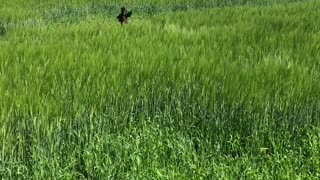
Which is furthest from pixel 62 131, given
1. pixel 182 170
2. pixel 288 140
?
pixel 288 140

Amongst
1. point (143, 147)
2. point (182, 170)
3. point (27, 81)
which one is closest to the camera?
point (182, 170)

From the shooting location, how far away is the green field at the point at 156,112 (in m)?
2.47

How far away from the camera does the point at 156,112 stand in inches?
118

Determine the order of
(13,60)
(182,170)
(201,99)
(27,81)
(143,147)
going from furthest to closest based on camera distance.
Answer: (13,60) → (201,99) → (27,81) → (143,147) → (182,170)

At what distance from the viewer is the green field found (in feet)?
8.11

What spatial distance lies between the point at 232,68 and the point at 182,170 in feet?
4.46

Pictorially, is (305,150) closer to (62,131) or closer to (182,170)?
(182,170)

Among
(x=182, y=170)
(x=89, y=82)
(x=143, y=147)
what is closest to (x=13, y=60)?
(x=89, y=82)

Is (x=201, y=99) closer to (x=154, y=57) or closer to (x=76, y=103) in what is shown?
(x=154, y=57)

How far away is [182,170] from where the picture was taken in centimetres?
→ 249

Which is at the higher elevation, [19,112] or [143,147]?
[19,112]

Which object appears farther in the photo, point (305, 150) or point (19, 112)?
point (305, 150)

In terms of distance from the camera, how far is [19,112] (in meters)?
2.57

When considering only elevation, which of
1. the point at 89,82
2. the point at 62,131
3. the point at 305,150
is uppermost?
the point at 89,82
